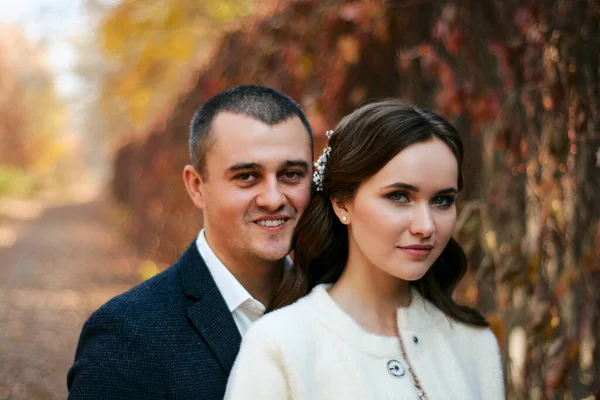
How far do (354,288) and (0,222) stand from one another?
1983 cm

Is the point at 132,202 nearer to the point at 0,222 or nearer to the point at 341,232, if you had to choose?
the point at 0,222

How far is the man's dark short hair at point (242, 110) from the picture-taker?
2.33 metres

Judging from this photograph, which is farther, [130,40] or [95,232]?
[95,232]

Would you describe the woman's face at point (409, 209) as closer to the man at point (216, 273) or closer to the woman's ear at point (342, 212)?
the woman's ear at point (342, 212)

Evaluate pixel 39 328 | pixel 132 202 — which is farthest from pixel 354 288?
pixel 132 202

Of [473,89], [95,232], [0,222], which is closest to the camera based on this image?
[473,89]

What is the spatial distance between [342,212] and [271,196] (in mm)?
299

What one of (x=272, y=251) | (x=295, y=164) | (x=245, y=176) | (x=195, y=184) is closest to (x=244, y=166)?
(x=245, y=176)

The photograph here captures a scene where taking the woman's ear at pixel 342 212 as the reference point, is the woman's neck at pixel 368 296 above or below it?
below

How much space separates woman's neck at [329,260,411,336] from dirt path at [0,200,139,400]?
448cm

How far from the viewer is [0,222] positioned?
64.9 ft

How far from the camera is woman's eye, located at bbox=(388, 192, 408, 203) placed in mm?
1835

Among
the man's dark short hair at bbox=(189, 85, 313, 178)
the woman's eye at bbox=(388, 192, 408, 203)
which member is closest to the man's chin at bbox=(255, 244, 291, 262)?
the man's dark short hair at bbox=(189, 85, 313, 178)

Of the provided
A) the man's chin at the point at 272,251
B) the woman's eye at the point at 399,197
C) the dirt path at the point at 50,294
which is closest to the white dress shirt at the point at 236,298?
the man's chin at the point at 272,251
